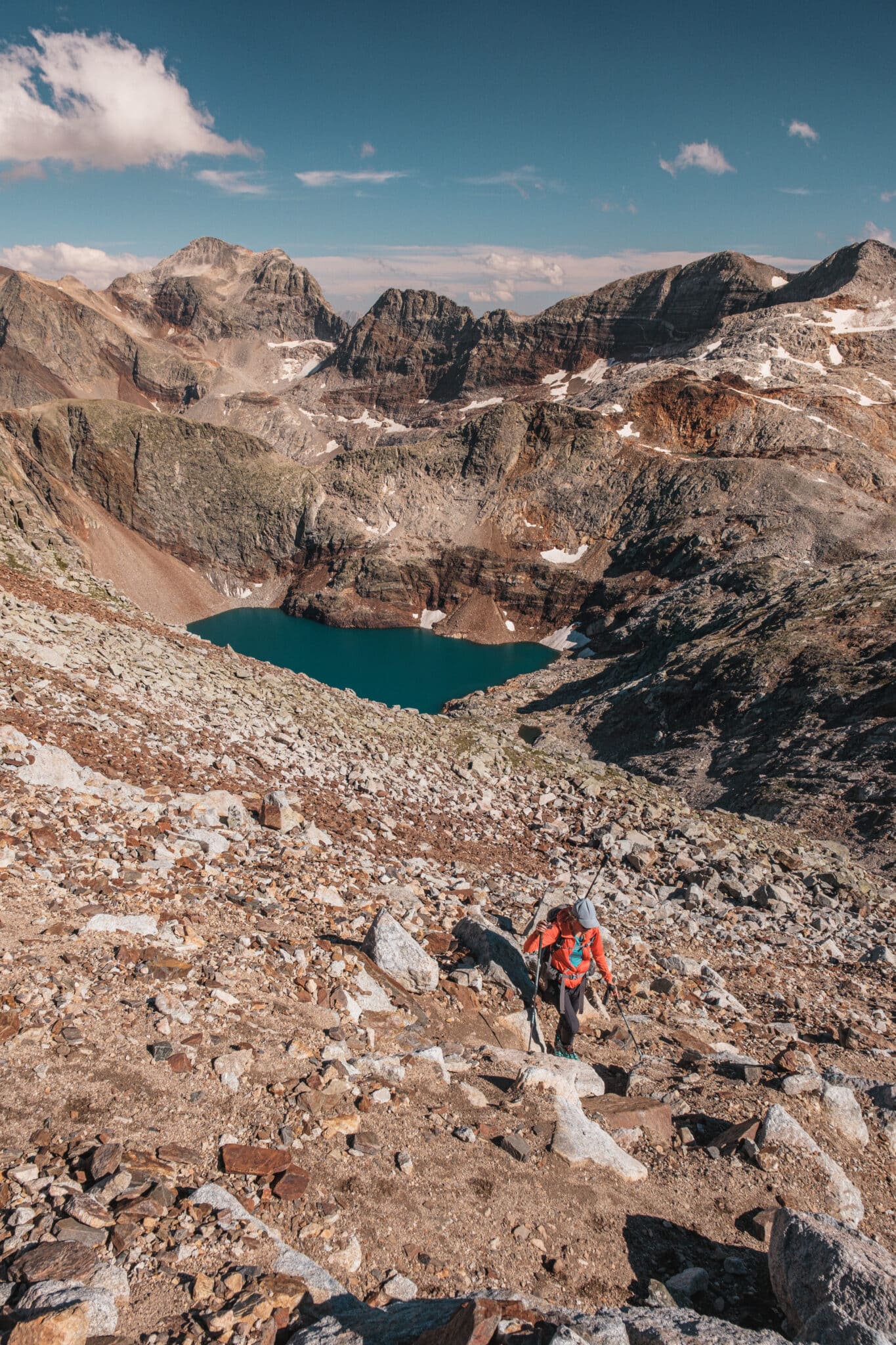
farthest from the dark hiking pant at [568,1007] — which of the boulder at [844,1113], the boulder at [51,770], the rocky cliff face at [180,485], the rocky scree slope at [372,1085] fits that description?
the rocky cliff face at [180,485]

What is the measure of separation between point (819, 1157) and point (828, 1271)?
2708 millimetres

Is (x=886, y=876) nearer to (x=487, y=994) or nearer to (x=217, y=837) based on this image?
(x=487, y=994)

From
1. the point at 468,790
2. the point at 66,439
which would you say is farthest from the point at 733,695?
the point at 66,439

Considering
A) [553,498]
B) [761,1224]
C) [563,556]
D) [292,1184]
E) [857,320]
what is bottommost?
[563,556]

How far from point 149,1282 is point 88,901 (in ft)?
16.1

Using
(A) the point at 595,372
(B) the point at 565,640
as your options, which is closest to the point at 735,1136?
(B) the point at 565,640

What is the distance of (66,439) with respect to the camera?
116375mm

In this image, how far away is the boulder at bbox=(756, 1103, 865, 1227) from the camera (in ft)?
22.4

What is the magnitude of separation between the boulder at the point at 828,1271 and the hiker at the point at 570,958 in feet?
13.0

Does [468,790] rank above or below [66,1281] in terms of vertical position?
below

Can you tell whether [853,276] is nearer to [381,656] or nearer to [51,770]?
[381,656]

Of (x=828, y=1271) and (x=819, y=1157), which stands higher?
(x=828, y=1271)

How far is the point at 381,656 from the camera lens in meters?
89.9

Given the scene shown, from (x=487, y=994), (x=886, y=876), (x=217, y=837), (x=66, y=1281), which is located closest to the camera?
(x=66, y=1281)
